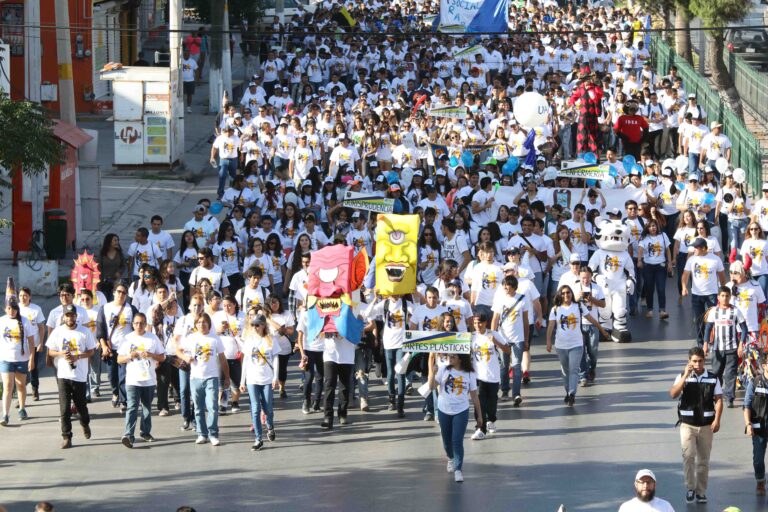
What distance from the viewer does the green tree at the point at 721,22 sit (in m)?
33.9

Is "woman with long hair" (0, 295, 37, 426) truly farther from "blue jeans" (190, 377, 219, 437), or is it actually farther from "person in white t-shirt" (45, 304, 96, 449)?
"blue jeans" (190, 377, 219, 437)

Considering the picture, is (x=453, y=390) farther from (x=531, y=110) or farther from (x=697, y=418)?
(x=531, y=110)

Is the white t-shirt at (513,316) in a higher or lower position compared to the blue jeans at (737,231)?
lower

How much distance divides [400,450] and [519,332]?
7.99ft

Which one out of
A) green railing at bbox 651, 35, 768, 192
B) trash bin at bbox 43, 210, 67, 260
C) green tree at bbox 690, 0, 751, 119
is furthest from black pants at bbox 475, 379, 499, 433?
green tree at bbox 690, 0, 751, 119

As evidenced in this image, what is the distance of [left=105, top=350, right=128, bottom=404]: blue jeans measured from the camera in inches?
644

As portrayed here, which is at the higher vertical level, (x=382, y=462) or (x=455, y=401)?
(x=455, y=401)

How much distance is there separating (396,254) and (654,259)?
5.00 meters

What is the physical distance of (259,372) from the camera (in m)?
15.0

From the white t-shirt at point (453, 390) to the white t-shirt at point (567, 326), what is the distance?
265 centimetres

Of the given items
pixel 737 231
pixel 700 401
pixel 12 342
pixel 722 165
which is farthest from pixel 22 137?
pixel 722 165

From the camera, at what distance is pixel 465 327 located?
16.1 m

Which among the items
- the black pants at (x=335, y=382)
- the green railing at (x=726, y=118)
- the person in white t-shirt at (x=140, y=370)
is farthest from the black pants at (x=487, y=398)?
the green railing at (x=726, y=118)

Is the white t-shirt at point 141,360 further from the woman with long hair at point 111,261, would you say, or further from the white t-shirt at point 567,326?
the white t-shirt at point 567,326
